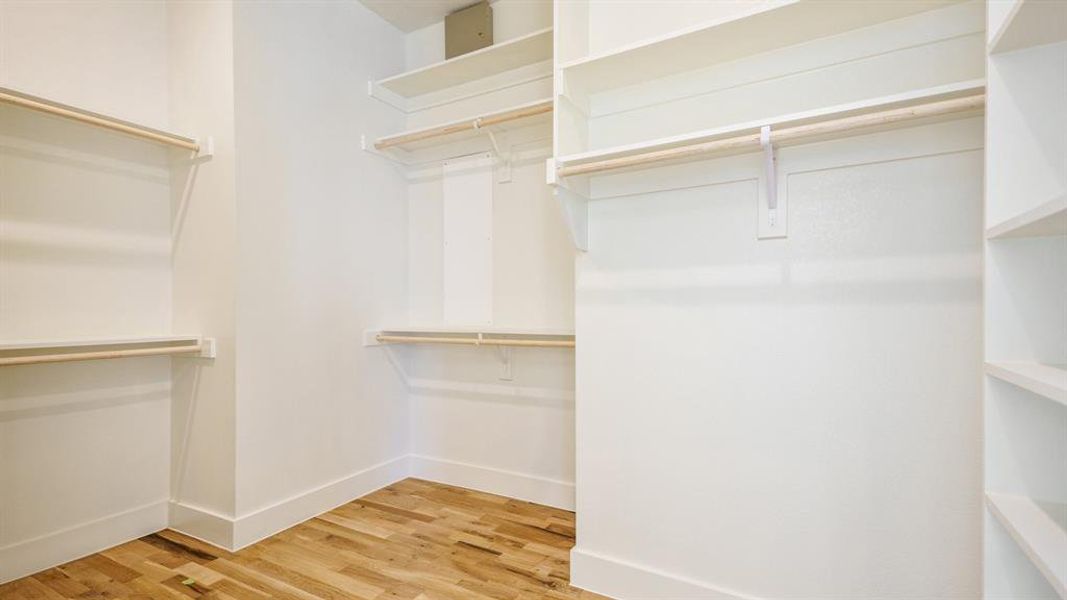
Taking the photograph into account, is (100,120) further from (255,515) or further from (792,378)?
(792,378)

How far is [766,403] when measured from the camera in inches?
62.6

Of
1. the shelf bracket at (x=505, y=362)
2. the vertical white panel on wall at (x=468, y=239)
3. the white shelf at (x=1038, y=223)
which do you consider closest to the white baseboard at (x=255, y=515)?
the shelf bracket at (x=505, y=362)

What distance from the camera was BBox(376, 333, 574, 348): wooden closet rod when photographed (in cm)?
228

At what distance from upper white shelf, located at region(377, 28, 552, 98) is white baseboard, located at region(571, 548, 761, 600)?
2.27m

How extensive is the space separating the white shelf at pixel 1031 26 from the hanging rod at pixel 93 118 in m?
2.72

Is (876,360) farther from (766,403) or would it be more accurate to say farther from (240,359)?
(240,359)

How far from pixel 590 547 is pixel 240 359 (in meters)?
1.67

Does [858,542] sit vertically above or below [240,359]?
below

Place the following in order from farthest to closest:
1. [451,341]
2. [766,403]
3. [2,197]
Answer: [451,341] < [2,197] < [766,403]

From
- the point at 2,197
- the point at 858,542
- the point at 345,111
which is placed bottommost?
the point at 858,542

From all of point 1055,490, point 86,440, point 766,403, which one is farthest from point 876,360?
point 86,440

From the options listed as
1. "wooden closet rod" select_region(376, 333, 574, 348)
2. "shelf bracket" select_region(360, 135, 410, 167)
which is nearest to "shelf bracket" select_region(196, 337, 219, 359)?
"wooden closet rod" select_region(376, 333, 574, 348)

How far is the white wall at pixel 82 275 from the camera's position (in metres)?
1.90

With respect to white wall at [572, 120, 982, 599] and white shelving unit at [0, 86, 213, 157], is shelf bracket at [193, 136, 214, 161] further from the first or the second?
white wall at [572, 120, 982, 599]
